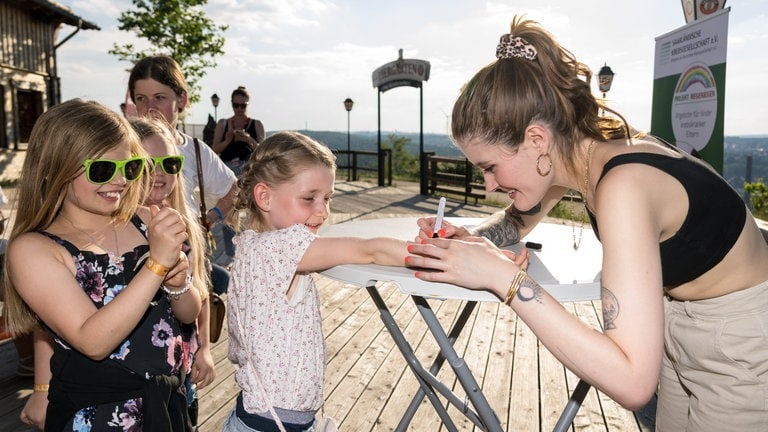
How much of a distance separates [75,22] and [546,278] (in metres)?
21.0

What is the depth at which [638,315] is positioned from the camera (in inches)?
45.1

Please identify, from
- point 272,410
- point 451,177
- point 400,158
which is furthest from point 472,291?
point 400,158

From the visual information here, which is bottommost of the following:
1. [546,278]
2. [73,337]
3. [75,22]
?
[73,337]

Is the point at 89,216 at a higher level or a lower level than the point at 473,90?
lower

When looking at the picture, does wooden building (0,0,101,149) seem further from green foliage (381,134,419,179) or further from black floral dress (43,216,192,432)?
green foliage (381,134,419,179)

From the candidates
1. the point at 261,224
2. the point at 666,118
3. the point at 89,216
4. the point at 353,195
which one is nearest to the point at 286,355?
the point at 261,224

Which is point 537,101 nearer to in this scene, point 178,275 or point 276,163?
point 276,163

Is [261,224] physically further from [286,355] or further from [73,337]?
[73,337]

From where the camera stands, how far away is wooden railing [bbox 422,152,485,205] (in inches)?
485

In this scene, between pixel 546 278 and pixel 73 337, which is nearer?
pixel 73 337

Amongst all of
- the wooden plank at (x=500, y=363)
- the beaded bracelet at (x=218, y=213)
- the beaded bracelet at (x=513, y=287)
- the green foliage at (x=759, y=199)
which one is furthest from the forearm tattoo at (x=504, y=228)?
the green foliage at (x=759, y=199)

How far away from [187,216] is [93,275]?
500 mm

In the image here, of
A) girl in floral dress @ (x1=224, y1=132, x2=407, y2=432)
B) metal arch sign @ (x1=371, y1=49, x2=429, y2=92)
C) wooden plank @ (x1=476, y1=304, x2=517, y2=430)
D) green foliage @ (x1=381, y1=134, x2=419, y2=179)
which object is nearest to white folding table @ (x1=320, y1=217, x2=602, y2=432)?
girl in floral dress @ (x1=224, y1=132, x2=407, y2=432)

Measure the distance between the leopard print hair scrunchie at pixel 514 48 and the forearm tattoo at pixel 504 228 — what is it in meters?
0.73
